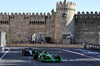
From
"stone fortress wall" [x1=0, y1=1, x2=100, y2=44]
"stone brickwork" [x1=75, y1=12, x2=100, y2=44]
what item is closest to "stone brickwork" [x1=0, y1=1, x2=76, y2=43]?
"stone fortress wall" [x1=0, y1=1, x2=100, y2=44]

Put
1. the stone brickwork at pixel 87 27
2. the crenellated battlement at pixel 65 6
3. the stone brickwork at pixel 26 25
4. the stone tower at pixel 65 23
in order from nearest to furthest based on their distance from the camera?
the stone tower at pixel 65 23
the crenellated battlement at pixel 65 6
the stone brickwork at pixel 87 27
the stone brickwork at pixel 26 25

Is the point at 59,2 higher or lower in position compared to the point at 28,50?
higher

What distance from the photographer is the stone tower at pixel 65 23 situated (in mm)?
63625

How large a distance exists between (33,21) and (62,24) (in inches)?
342

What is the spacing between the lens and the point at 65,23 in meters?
63.6

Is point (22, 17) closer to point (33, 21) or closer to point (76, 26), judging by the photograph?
point (33, 21)

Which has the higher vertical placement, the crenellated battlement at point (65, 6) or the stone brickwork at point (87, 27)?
the crenellated battlement at point (65, 6)

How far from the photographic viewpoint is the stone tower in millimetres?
63625

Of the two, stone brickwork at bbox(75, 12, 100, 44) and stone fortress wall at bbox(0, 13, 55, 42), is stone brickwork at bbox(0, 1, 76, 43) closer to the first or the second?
stone fortress wall at bbox(0, 13, 55, 42)

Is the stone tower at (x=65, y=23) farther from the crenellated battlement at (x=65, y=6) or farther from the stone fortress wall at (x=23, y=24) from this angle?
the stone fortress wall at (x=23, y=24)

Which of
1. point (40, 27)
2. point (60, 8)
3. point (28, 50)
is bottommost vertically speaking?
point (28, 50)

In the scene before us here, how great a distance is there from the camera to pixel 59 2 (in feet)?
213

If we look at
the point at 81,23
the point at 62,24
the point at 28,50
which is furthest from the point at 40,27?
the point at 28,50

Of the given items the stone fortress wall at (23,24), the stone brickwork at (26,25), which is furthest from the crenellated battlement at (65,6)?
the stone fortress wall at (23,24)
